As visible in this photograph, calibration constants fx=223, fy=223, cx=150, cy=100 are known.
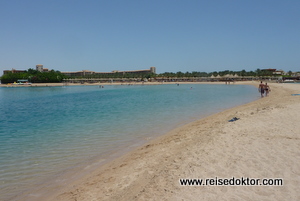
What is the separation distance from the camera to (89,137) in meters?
9.73

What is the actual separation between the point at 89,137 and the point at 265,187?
7520mm

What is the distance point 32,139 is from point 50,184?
5.45 metres

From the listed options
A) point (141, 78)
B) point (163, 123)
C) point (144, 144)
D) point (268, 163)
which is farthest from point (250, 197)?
point (141, 78)

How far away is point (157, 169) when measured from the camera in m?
5.10

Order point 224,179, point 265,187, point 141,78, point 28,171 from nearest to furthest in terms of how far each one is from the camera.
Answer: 1. point 265,187
2. point 224,179
3. point 28,171
4. point 141,78

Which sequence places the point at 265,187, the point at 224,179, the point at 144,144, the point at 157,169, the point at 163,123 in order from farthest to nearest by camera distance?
the point at 163,123
the point at 144,144
the point at 157,169
the point at 224,179
the point at 265,187

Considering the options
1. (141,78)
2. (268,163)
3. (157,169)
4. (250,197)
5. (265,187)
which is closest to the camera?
(250,197)

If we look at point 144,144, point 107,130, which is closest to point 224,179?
point 144,144

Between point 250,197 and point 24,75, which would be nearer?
point 250,197

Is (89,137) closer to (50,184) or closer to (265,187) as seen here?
(50,184)

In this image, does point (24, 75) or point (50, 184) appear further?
point (24, 75)

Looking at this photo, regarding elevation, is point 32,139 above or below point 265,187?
below

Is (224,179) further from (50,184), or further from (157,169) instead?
(50,184)

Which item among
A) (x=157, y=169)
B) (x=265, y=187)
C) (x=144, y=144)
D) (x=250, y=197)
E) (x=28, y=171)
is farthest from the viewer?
(x=144, y=144)
